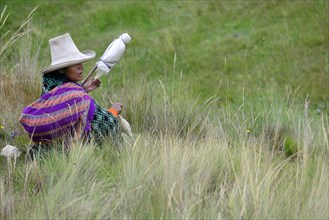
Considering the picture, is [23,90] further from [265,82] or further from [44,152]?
[265,82]

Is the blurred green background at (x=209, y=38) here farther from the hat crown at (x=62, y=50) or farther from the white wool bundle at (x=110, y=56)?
the hat crown at (x=62, y=50)

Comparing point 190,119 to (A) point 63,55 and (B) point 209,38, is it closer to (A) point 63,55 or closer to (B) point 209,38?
(A) point 63,55

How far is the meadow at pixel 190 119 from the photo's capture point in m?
4.35

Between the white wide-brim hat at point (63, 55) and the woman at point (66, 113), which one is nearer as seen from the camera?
the woman at point (66, 113)

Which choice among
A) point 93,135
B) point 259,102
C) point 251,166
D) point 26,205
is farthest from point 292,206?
point 259,102

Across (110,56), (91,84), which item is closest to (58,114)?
(91,84)

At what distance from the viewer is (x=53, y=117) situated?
5.65 m

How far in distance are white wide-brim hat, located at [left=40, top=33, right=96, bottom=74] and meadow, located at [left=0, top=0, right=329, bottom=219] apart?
2.25ft

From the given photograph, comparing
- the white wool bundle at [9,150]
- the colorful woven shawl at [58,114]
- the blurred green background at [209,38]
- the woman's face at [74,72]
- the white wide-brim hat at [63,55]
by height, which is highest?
the white wide-brim hat at [63,55]

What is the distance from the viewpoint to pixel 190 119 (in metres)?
6.89

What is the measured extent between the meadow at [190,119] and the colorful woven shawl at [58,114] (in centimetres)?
22

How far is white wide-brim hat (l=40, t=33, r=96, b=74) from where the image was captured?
5844mm

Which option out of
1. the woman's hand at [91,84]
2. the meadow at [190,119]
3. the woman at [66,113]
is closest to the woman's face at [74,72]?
the woman at [66,113]

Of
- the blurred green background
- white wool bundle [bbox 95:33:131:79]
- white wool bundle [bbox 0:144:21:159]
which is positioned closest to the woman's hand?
white wool bundle [bbox 95:33:131:79]
